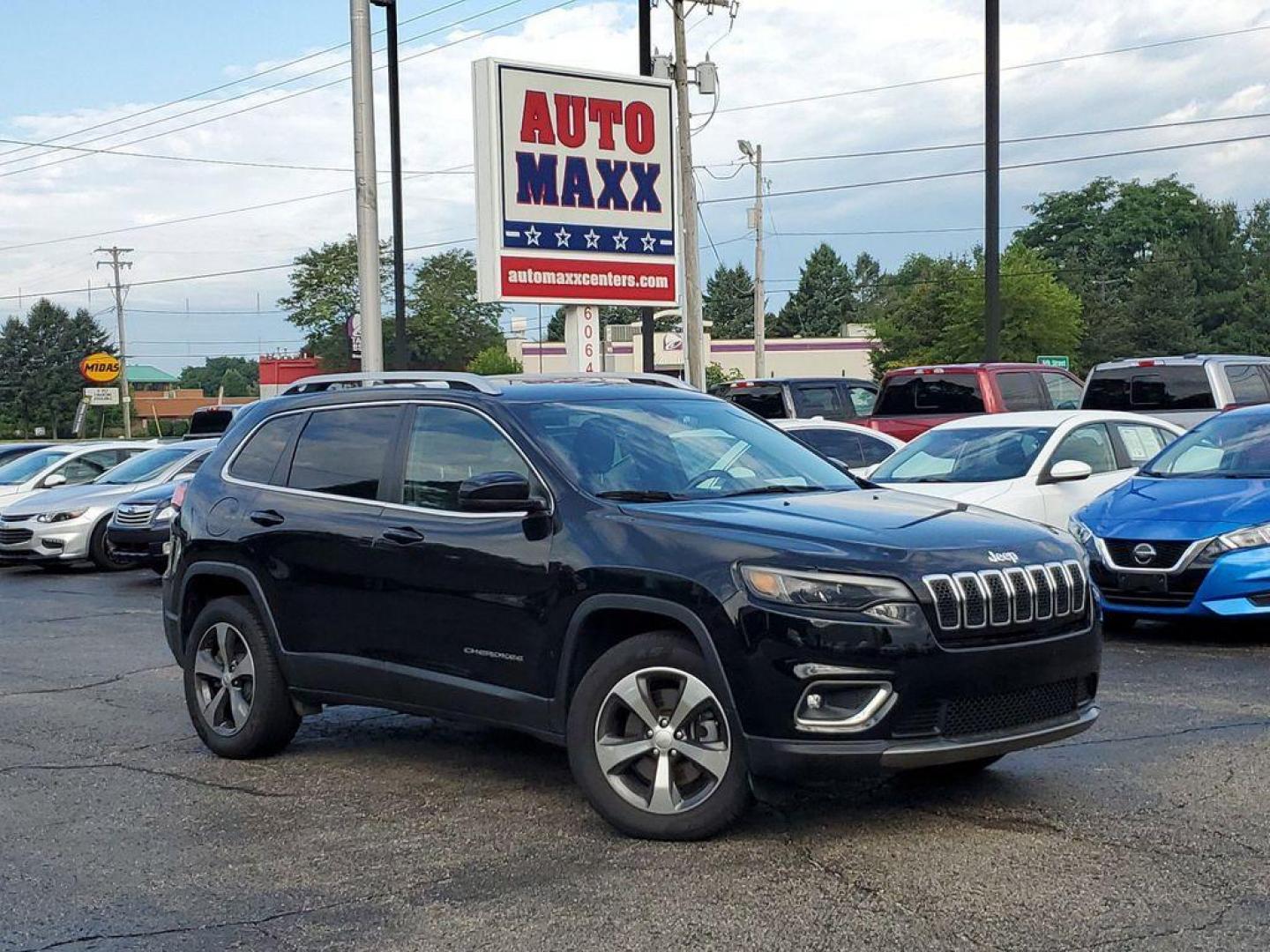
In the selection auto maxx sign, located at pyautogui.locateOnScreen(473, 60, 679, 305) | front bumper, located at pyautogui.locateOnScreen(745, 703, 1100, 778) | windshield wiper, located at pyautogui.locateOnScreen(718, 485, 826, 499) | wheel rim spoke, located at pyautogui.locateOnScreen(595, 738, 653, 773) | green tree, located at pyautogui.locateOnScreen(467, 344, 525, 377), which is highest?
auto maxx sign, located at pyautogui.locateOnScreen(473, 60, 679, 305)

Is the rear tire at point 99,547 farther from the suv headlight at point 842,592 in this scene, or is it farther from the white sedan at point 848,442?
the suv headlight at point 842,592

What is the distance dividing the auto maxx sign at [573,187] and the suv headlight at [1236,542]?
10640 millimetres

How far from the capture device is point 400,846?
578 cm

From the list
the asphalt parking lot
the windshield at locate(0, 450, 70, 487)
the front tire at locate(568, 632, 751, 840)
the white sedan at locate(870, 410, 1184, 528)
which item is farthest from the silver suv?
the windshield at locate(0, 450, 70, 487)

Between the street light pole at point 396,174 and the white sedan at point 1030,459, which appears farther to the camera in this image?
the street light pole at point 396,174

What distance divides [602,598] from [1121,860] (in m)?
2.00

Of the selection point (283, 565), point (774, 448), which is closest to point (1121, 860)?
point (774, 448)

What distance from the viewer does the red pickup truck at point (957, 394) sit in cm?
1888

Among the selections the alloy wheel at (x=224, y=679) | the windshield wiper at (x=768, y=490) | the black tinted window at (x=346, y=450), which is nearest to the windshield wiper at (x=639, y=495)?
the windshield wiper at (x=768, y=490)

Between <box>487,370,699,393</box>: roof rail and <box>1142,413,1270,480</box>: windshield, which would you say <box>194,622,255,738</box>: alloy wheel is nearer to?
<box>487,370,699,393</box>: roof rail

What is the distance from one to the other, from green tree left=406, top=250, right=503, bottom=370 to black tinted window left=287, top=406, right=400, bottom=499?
7545 cm

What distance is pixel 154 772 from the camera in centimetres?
723

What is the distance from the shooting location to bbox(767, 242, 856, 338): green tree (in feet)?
435

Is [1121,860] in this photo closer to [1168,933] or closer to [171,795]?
[1168,933]
